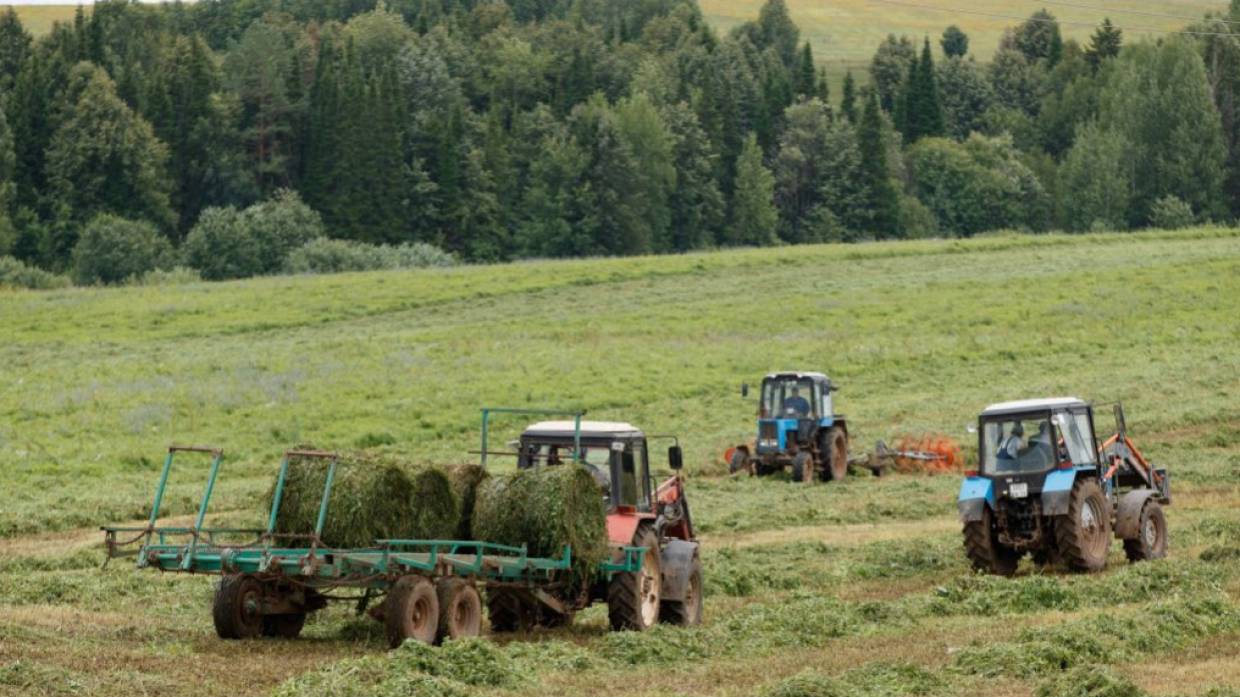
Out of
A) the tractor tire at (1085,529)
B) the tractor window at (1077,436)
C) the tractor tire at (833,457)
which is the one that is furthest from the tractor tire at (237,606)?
the tractor tire at (833,457)

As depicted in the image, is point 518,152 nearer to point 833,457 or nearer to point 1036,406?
point 833,457

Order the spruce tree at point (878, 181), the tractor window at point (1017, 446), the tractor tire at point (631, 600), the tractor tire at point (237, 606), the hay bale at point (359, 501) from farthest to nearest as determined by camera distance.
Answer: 1. the spruce tree at point (878, 181)
2. the tractor window at point (1017, 446)
3. the tractor tire at point (631, 600)
4. the tractor tire at point (237, 606)
5. the hay bale at point (359, 501)

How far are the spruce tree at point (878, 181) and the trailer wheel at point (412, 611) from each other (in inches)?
4534

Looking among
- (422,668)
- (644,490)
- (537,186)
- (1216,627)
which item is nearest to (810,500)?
(644,490)

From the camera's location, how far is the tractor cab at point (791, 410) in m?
37.9

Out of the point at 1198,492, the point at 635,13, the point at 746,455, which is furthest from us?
the point at 635,13

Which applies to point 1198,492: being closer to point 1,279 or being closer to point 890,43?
point 1,279

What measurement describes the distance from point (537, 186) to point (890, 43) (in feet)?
200

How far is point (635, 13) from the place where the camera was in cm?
19162

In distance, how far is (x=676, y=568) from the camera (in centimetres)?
2073

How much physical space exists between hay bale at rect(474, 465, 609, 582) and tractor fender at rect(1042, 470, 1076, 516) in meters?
6.81

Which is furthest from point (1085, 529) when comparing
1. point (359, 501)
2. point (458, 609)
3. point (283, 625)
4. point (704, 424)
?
point (704, 424)

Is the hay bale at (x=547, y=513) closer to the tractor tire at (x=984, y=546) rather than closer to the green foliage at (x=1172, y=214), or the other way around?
the tractor tire at (x=984, y=546)

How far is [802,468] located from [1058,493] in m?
13.4
